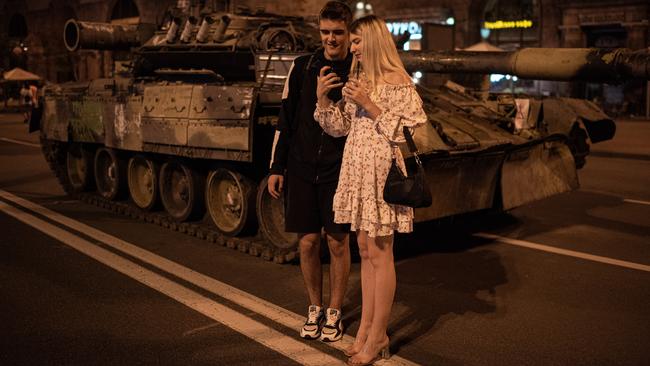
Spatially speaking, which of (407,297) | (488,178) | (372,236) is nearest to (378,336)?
(372,236)

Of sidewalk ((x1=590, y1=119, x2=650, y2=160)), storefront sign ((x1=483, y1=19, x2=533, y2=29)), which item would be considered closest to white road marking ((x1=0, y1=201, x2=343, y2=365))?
sidewalk ((x1=590, y1=119, x2=650, y2=160))

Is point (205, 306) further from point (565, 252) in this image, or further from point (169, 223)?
point (565, 252)

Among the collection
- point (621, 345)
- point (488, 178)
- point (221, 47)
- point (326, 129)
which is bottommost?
point (621, 345)

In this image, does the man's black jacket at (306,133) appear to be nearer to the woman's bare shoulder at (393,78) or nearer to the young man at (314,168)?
the young man at (314,168)

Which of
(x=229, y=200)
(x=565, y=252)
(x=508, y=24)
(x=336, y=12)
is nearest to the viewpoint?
(x=336, y=12)

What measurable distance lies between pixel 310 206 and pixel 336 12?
46.2 inches

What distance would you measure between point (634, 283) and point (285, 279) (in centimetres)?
282

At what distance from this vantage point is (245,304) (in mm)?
5949

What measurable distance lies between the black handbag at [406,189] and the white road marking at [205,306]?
1070 millimetres

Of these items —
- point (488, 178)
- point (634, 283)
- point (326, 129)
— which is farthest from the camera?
point (488, 178)

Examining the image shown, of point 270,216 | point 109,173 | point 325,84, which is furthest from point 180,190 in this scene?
point 325,84

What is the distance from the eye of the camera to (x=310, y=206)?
5.02m

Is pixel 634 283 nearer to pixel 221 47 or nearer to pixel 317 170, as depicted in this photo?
pixel 317 170

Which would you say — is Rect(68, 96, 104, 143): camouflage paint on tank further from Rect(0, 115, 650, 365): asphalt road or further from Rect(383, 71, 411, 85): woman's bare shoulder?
Rect(383, 71, 411, 85): woman's bare shoulder
